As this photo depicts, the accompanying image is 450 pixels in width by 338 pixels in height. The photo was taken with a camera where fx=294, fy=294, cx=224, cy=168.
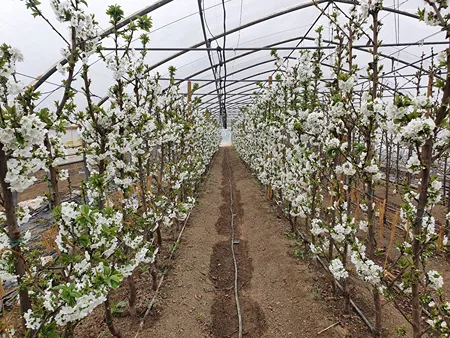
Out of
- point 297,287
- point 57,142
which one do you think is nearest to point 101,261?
point 57,142

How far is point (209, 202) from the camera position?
11102mm

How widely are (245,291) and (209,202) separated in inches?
224

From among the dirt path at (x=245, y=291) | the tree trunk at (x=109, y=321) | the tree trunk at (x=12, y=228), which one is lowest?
the dirt path at (x=245, y=291)

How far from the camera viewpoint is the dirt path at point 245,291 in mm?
4418

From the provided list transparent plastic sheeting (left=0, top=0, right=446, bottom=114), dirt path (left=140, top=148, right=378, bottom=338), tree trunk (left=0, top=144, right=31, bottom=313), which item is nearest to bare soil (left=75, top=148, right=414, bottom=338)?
dirt path (left=140, top=148, right=378, bottom=338)

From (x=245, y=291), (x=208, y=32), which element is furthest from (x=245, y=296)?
(x=208, y=32)

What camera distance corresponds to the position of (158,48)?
776cm

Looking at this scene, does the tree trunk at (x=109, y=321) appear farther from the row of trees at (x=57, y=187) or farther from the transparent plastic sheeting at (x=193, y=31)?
the transparent plastic sheeting at (x=193, y=31)

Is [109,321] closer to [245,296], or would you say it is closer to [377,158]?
[245,296]

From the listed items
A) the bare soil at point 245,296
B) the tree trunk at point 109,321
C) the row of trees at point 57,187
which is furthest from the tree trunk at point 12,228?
the bare soil at point 245,296

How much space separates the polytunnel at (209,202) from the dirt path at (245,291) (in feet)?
0.11

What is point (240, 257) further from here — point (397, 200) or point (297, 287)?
point (397, 200)

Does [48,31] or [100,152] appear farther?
[48,31]

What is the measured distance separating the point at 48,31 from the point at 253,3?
4.85m
